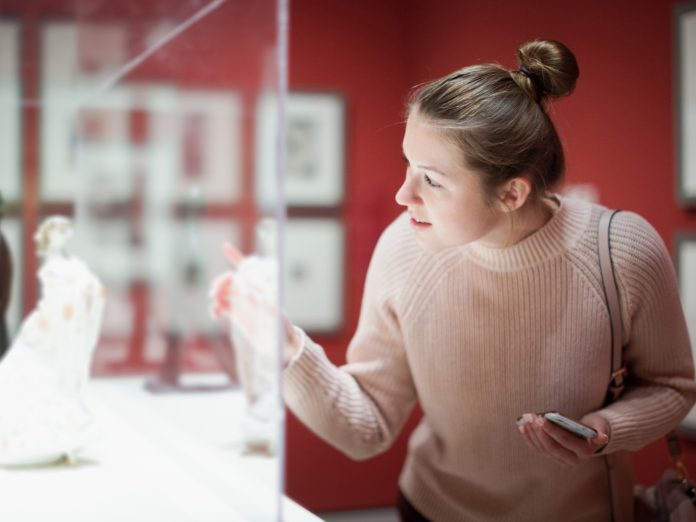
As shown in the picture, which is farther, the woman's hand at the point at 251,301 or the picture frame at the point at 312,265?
the picture frame at the point at 312,265

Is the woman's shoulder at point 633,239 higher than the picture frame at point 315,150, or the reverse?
the picture frame at point 315,150

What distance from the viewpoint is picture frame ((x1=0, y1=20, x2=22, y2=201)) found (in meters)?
1.72

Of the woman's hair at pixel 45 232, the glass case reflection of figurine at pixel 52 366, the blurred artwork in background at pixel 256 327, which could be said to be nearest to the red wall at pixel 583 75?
the blurred artwork in background at pixel 256 327

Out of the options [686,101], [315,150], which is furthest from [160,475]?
[315,150]

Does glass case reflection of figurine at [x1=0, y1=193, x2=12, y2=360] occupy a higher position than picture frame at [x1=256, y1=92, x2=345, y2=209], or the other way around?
picture frame at [x1=256, y1=92, x2=345, y2=209]

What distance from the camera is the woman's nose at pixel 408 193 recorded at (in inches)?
42.3

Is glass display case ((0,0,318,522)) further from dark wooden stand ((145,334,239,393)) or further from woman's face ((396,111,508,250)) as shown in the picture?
woman's face ((396,111,508,250))

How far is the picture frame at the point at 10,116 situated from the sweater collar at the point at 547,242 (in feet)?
3.34

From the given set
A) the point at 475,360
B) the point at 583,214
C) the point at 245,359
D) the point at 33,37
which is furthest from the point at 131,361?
the point at 583,214

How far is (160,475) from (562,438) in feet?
2.13

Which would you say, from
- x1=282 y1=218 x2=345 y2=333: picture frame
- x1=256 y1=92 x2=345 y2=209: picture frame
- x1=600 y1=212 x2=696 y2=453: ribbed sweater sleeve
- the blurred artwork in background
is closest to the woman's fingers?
the blurred artwork in background

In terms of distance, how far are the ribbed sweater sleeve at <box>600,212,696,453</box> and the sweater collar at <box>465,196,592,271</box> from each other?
0.05m

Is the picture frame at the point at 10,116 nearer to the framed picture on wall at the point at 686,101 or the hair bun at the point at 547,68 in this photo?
the hair bun at the point at 547,68

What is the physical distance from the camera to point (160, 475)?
1394 millimetres
